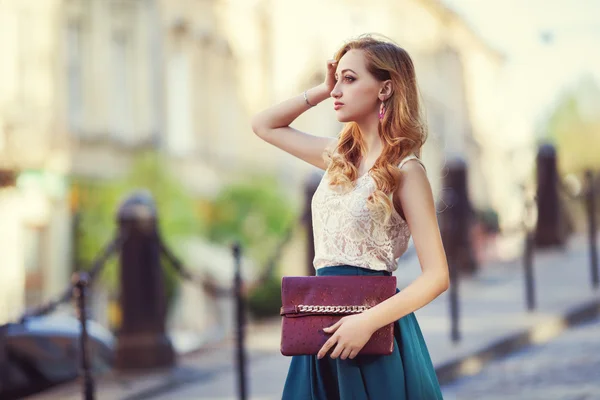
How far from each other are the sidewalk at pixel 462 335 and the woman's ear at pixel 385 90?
5.03m

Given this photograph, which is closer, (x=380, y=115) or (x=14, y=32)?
(x=380, y=115)

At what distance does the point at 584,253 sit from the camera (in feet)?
57.5

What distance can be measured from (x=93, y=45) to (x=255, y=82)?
29.2ft

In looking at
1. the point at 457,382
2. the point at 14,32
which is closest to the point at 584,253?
the point at 457,382

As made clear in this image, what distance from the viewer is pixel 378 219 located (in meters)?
3.29

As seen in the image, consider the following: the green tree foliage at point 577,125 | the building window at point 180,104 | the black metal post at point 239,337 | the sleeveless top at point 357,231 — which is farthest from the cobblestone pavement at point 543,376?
the green tree foliage at point 577,125

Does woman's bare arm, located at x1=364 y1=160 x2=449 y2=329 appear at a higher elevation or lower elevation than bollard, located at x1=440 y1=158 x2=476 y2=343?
lower

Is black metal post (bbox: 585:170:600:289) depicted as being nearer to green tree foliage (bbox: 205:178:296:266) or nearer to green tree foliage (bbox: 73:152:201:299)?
green tree foliage (bbox: 73:152:201:299)

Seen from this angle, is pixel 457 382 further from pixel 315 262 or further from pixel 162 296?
pixel 315 262

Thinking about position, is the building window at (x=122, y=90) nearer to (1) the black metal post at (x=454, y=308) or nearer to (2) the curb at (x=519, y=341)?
(2) the curb at (x=519, y=341)

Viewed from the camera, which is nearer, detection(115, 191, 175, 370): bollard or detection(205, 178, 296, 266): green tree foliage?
detection(115, 191, 175, 370): bollard

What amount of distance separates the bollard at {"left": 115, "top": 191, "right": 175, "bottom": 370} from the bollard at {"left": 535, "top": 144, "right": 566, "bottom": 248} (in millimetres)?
9736

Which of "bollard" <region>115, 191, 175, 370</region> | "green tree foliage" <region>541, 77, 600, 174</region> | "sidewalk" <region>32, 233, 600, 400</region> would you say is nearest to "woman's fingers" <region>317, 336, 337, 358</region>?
"sidewalk" <region>32, 233, 600, 400</region>

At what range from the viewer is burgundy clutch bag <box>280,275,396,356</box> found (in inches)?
127
